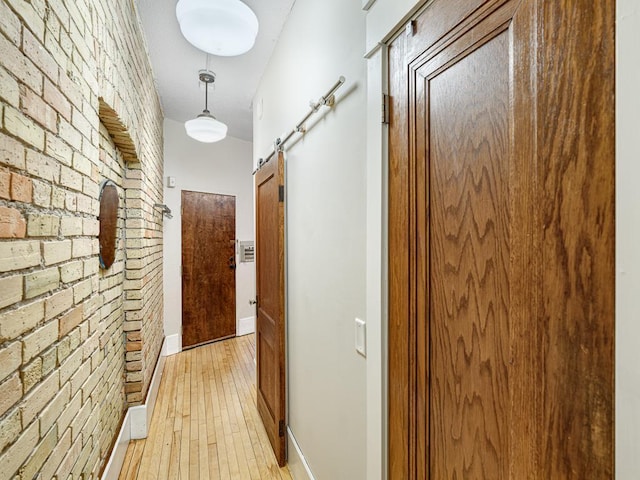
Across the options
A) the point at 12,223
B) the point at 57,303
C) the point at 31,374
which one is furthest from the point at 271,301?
the point at 12,223

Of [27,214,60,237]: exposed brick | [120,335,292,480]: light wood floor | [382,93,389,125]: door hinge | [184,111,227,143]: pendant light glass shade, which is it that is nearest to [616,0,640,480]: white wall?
[382,93,389,125]: door hinge

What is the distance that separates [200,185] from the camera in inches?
167

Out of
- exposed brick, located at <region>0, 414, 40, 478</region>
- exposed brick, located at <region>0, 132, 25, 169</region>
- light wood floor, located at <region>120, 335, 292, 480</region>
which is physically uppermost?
exposed brick, located at <region>0, 132, 25, 169</region>

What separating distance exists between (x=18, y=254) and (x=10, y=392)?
332 millimetres

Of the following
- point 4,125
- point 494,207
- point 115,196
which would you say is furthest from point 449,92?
point 115,196

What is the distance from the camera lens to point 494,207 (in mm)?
642

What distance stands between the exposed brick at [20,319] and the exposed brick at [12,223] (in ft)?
0.38

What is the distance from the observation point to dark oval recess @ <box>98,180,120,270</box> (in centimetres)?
171

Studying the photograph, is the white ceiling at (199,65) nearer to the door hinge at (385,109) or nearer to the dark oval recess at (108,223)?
the dark oval recess at (108,223)

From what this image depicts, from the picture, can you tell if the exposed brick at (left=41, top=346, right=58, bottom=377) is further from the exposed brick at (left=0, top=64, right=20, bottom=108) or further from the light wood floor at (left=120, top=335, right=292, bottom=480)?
the light wood floor at (left=120, top=335, right=292, bottom=480)

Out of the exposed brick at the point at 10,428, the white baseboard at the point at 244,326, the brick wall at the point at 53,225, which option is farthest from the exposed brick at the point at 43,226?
the white baseboard at the point at 244,326

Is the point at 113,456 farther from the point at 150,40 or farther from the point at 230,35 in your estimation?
the point at 150,40

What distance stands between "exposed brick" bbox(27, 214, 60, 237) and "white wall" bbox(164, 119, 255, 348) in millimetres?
3224

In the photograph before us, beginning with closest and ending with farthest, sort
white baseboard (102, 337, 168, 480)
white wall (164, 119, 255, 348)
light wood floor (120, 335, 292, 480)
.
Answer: white baseboard (102, 337, 168, 480)
light wood floor (120, 335, 292, 480)
white wall (164, 119, 255, 348)
